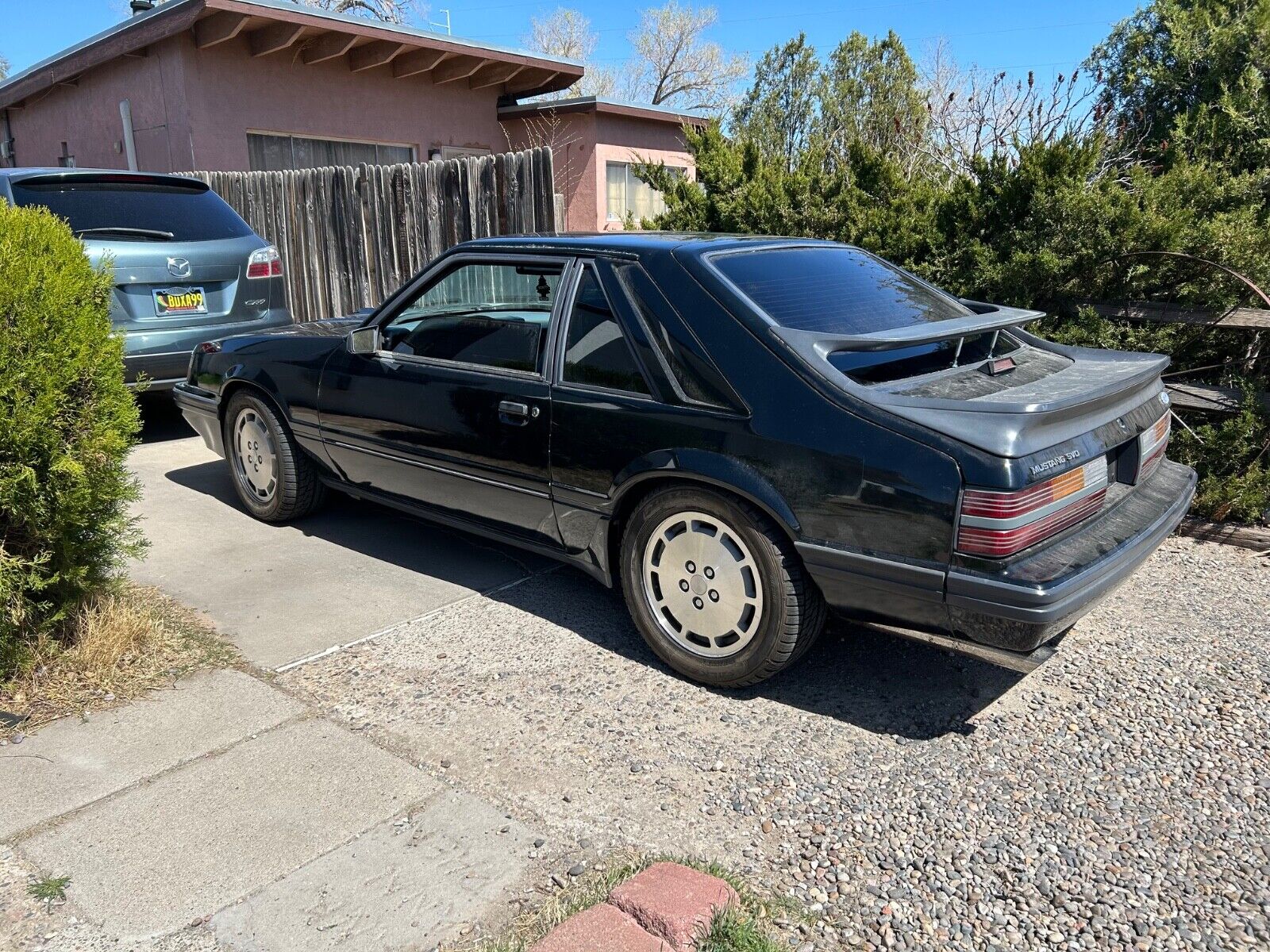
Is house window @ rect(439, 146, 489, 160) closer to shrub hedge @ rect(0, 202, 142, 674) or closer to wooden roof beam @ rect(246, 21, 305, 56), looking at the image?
wooden roof beam @ rect(246, 21, 305, 56)

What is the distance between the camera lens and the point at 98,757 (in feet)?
10.6

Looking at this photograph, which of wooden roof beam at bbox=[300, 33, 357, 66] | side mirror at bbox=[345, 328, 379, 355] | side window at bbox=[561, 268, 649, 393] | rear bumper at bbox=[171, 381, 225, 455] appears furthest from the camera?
wooden roof beam at bbox=[300, 33, 357, 66]

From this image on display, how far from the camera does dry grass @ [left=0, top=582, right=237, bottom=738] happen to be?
3.53 metres

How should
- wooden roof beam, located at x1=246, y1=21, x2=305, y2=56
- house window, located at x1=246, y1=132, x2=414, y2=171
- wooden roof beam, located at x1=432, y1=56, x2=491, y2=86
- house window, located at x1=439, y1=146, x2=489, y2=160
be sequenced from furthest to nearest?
house window, located at x1=439, y1=146, x2=489, y2=160
wooden roof beam, located at x1=432, y1=56, x2=491, y2=86
house window, located at x1=246, y1=132, x2=414, y2=171
wooden roof beam, located at x1=246, y1=21, x2=305, y2=56

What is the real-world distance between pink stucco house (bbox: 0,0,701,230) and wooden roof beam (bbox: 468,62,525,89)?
0.03m

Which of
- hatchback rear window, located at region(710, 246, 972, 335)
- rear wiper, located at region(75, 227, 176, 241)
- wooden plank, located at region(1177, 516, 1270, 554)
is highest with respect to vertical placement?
rear wiper, located at region(75, 227, 176, 241)

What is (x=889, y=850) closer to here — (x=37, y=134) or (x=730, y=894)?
(x=730, y=894)

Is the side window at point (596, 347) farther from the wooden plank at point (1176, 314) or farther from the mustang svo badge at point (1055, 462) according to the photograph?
the wooden plank at point (1176, 314)

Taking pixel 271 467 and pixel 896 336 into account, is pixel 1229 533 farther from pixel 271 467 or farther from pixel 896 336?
pixel 271 467

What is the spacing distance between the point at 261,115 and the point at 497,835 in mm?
12444

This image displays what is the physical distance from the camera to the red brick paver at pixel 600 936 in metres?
2.28

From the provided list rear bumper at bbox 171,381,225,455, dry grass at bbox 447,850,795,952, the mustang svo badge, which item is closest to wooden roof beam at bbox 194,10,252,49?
rear bumper at bbox 171,381,225,455

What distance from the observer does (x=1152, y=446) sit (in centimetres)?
386

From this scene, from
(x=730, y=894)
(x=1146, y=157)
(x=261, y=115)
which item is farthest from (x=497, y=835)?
(x=261, y=115)
